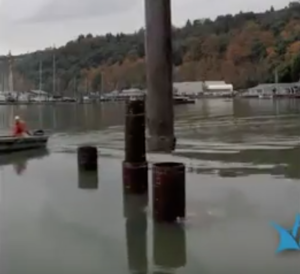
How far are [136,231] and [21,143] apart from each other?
441 inches

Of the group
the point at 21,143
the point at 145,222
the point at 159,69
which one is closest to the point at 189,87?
the point at 21,143

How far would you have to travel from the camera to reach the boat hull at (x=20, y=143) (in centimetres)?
1812

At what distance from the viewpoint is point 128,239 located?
7.87 m

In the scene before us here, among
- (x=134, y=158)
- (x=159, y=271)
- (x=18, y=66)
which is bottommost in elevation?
(x=159, y=271)

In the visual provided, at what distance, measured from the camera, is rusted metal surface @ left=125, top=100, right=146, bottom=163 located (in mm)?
10312

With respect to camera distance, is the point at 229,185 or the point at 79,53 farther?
the point at 79,53

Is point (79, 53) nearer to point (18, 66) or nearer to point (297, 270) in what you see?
point (18, 66)

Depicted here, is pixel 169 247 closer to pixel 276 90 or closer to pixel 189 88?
pixel 276 90

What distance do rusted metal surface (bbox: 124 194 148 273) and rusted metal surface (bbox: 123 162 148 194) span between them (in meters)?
0.19

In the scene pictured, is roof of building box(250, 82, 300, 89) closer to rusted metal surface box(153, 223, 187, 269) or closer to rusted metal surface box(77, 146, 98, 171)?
rusted metal surface box(77, 146, 98, 171)

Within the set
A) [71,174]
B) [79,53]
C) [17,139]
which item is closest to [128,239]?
[71,174]

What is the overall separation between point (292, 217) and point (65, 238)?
3.54 m

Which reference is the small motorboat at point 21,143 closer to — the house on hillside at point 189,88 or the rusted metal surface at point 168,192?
the rusted metal surface at point 168,192

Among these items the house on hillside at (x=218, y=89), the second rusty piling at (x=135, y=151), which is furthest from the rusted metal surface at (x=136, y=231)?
the house on hillside at (x=218, y=89)
